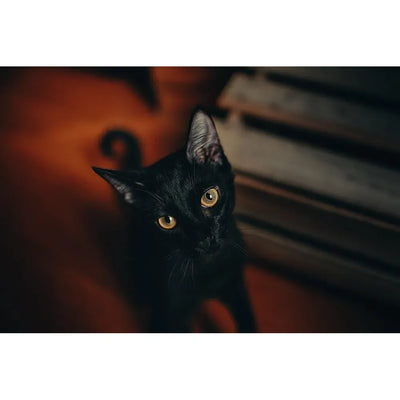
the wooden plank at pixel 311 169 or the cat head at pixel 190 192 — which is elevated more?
the wooden plank at pixel 311 169

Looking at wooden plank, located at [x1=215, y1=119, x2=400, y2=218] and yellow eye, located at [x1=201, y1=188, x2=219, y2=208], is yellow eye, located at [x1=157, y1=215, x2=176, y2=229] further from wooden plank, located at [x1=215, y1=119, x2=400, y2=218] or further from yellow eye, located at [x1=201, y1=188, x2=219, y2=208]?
wooden plank, located at [x1=215, y1=119, x2=400, y2=218]

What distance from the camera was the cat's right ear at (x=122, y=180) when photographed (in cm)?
52

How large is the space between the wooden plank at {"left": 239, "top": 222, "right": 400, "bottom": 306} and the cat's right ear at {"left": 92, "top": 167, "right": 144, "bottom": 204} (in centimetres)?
35

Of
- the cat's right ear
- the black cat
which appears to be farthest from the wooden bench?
the cat's right ear

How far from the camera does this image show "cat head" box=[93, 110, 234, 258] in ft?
1.84

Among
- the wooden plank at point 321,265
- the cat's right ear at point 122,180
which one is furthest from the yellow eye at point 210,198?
the wooden plank at point 321,265

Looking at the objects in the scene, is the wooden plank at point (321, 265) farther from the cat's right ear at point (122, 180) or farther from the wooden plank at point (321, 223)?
the cat's right ear at point (122, 180)

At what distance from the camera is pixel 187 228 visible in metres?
0.57

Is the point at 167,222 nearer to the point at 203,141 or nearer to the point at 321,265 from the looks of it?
the point at 203,141

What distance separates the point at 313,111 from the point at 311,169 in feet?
0.50

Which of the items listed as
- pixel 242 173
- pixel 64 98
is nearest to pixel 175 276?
pixel 242 173

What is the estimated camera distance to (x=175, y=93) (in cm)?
77
